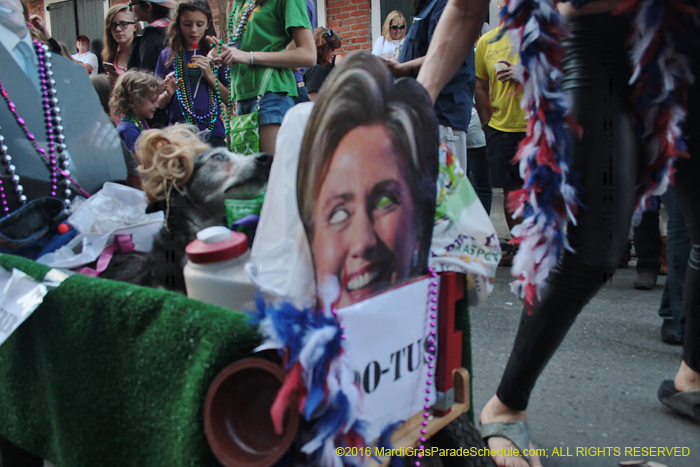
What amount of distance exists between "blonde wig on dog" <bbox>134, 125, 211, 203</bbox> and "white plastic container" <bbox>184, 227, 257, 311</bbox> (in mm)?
416

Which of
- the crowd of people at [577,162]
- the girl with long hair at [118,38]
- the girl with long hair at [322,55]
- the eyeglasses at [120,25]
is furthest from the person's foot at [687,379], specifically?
the eyeglasses at [120,25]

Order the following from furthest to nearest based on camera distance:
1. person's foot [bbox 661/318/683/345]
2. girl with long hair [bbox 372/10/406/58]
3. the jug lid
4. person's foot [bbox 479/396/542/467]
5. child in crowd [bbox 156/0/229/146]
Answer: girl with long hair [bbox 372/10/406/58] < child in crowd [bbox 156/0/229/146] < person's foot [bbox 661/318/683/345] < person's foot [bbox 479/396/542/467] < the jug lid

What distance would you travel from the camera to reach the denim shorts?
9.45 feet

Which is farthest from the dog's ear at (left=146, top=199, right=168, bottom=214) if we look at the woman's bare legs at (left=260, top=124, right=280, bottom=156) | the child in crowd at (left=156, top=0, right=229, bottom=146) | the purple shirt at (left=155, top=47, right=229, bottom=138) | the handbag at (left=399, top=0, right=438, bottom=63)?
the purple shirt at (left=155, top=47, right=229, bottom=138)

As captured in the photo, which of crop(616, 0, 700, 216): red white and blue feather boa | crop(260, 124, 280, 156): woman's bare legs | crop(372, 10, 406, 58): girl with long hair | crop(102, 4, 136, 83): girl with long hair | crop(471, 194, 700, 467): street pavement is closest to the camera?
crop(616, 0, 700, 216): red white and blue feather boa

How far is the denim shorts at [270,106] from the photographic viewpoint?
2.88 metres

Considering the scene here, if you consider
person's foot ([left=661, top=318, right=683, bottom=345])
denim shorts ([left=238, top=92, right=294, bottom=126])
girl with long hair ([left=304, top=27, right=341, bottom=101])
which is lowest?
person's foot ([left=661, top=318, right=683, bottom=345])

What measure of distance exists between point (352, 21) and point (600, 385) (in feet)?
23.1

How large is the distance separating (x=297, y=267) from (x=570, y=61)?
0.92m

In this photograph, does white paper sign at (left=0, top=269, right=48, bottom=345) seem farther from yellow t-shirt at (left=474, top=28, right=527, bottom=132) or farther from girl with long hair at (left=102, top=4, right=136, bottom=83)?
girl with long hair at (left=102, top=4, right=136, bottom=83)

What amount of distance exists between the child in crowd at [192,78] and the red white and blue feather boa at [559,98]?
2.57m

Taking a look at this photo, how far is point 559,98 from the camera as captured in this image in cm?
144

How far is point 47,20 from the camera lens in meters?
11.8

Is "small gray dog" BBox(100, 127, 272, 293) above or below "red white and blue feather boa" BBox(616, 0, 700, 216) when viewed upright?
below
